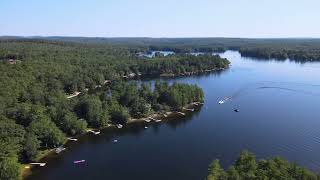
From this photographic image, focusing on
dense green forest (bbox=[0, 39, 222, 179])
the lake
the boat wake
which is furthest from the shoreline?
the boat wake

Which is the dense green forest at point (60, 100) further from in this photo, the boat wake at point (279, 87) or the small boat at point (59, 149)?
the boat wake at point (279, 87)

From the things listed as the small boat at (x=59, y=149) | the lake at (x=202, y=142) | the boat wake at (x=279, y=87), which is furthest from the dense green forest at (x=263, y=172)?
the boat wake at (x=279, y=87)

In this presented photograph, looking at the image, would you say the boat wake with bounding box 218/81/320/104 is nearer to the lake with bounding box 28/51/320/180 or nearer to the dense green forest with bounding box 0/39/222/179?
the lake with bounding box 28/51/320/180

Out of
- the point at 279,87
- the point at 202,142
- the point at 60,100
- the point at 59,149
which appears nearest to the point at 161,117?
the point at 202,142

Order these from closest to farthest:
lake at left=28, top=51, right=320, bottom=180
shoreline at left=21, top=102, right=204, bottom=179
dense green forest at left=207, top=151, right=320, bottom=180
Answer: dense green forest at left=207, top=151, right=320, bottom=180 → lake at left=28, top=51, right=320, bottom=180 → shoreline at left=21, top=102, right=204, bottom=179

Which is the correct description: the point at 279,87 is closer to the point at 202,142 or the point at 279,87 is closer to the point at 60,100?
the point at 202,142
